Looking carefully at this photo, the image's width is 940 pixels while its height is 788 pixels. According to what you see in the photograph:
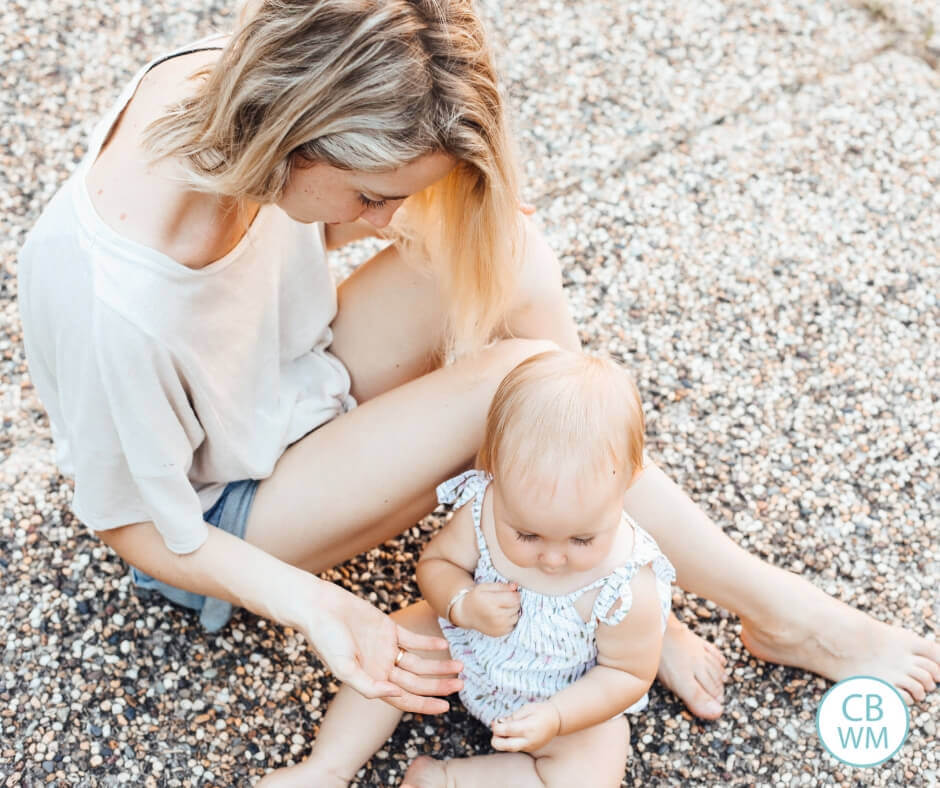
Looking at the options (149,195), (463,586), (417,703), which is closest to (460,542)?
(463,586)

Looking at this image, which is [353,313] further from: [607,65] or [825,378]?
[607,65]

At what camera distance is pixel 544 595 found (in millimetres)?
2047

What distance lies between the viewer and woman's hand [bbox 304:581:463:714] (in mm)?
1933

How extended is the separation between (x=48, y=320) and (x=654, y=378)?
63.5 inches

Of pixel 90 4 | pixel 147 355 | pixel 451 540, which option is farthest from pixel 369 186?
pixel 90 4

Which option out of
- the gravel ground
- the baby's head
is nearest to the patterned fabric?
the baby's head

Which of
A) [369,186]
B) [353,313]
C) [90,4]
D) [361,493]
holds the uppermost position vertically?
[369,186]

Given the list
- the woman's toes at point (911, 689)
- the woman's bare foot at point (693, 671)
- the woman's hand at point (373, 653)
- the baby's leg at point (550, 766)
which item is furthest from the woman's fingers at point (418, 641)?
the woman's toes at point (911, 689)

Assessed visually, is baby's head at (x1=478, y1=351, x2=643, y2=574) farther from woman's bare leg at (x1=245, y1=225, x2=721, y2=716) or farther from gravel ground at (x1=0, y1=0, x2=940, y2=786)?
gravel ground at (x1=0, y1=0, x2=940, y2=786)

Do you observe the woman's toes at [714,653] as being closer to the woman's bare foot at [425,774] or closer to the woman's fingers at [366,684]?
the woman's bare foot at [425,774]

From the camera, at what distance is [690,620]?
248cm

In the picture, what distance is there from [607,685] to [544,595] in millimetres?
212

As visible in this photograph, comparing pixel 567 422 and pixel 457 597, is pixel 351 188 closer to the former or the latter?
pixel 567 422

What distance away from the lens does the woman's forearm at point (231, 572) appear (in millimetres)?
1958
